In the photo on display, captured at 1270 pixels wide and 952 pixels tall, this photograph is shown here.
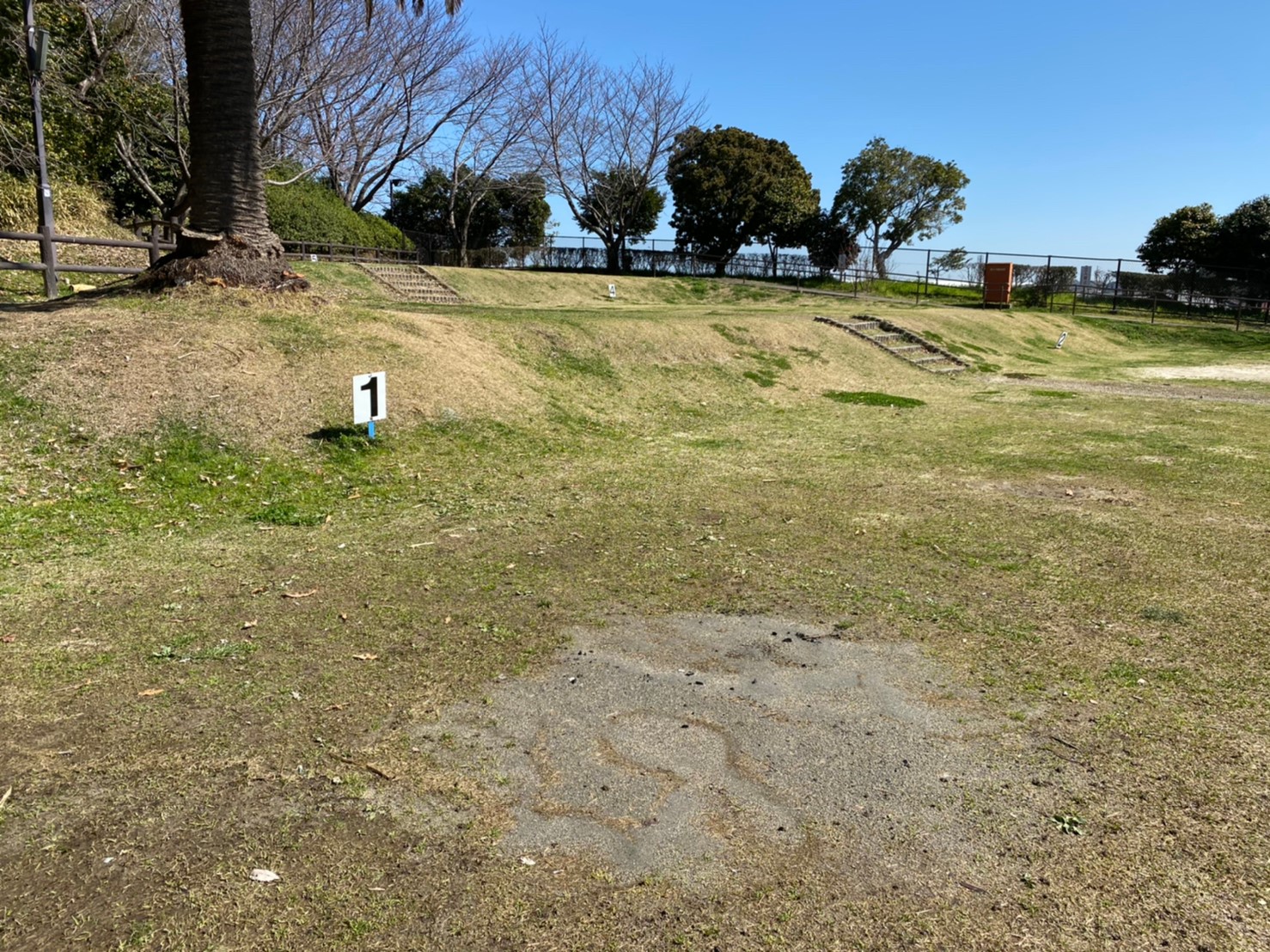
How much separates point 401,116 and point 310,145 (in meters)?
4.32

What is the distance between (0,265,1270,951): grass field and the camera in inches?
93.5

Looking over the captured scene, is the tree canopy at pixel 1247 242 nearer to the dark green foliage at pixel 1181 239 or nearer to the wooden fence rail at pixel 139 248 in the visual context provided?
the dark green foliage at pixel 1181 239

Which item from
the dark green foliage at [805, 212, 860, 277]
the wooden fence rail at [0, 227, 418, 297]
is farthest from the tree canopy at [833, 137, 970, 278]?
the wooden fence rail at [0, 227, 418, 297]

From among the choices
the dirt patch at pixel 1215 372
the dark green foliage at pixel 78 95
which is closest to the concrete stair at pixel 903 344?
the dirt patch at pixel 1215 372

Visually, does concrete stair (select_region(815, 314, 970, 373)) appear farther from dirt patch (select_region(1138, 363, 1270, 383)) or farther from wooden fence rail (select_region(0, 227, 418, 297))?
wooden fence rail (select_region(0, 227, 418, 297))

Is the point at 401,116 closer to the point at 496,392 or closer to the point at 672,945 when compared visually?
the point at 496,392

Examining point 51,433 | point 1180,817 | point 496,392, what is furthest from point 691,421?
point 1180,817

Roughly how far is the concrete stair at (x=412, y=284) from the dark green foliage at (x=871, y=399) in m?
10.4

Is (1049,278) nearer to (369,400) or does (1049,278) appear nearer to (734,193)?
(734,193)

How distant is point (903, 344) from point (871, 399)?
18.6 ft

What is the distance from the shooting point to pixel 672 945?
7.29 feet

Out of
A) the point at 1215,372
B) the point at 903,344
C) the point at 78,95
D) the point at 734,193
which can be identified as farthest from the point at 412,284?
the point at 734,193

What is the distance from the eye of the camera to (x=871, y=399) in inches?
517

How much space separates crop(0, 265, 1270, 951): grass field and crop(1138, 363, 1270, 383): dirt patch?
7.56 metres
